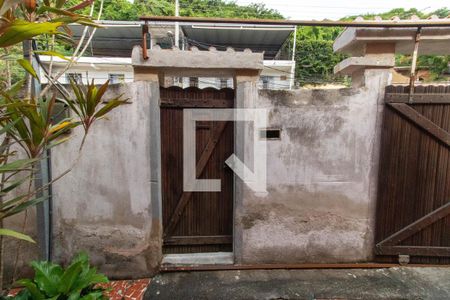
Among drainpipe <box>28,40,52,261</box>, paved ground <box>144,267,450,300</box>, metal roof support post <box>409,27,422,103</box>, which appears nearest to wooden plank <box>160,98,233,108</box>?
drainpipe <box>28,40,52,261</box>

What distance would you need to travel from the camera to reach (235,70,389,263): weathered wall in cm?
332

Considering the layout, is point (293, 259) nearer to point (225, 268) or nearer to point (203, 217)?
point (225, 268)

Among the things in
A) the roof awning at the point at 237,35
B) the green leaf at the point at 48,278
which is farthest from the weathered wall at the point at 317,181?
the roof awning at the point at 237,35

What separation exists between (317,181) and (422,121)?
150 cm

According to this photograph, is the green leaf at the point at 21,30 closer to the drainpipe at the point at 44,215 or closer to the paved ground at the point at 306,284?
the drainpipe at the point at 44,215

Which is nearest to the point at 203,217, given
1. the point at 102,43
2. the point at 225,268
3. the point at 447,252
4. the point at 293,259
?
the point at 225,268

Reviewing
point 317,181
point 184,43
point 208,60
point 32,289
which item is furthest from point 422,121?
point 184,43

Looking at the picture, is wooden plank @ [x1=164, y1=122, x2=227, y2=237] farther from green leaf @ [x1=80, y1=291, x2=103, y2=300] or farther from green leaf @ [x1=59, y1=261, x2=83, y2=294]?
green leaf @ [x1=59, y1=261, x2=83, y2=294]

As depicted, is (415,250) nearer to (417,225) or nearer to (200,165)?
(417,225)

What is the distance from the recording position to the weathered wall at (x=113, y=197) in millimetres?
3161

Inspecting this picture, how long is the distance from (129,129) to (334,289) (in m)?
3.07

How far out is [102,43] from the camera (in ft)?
45.4
